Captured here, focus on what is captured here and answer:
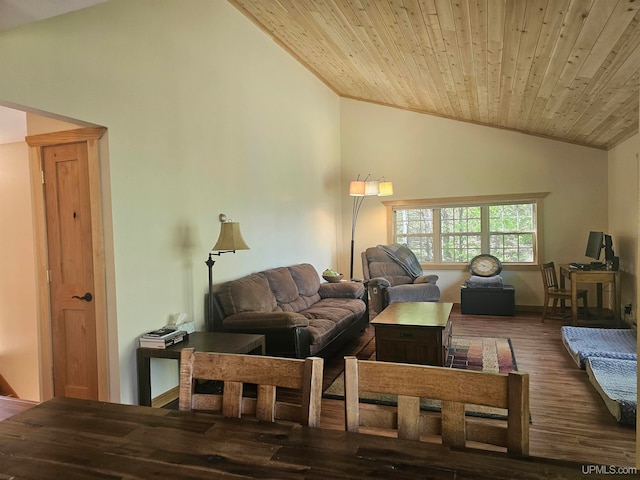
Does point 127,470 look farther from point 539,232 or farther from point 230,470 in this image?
point 539,232

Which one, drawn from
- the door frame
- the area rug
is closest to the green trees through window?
the area rug

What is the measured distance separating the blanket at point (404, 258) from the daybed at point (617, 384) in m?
3.06

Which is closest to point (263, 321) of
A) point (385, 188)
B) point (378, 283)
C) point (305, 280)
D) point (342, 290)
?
point (305, 280)

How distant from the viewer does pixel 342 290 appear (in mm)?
5605

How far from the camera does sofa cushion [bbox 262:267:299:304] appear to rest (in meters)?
4.72

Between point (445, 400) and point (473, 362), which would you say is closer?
→ point (445, 400)

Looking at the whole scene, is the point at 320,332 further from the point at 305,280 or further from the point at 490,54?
the point at 490,54

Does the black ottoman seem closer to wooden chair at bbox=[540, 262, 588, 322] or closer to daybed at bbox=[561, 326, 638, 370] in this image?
wooden chair at bbox=[540, 262, 588, 322]

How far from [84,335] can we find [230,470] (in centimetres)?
257

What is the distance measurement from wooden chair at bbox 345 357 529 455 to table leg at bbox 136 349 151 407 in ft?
7.37

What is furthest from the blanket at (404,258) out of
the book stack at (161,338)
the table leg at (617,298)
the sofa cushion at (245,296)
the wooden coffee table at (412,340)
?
the book stack at (161,338)

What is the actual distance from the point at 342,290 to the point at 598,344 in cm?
286

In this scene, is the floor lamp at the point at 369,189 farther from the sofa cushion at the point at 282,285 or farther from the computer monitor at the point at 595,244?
the computer monitor at the point at 595,244

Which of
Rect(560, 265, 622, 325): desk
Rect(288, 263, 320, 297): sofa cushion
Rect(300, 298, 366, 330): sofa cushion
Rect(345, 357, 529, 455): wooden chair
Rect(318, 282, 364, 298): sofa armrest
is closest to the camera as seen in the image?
Rect(345, 357, 529, 455): wooden chair
